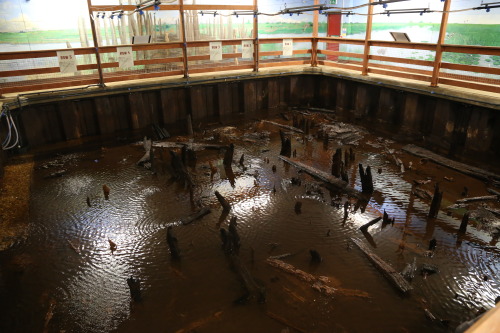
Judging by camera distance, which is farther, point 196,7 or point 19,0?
point 196,7

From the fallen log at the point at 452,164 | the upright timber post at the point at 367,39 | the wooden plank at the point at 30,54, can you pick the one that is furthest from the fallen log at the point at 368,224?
the wooden plank at the point at 30,54

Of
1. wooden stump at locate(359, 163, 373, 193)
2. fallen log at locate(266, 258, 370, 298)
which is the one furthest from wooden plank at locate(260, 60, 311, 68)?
fallen log at locate(266, 258, 370, 298)

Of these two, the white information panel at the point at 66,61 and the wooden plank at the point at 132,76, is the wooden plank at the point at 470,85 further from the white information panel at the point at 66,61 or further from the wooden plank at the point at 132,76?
the white information panel at the point at 66,61

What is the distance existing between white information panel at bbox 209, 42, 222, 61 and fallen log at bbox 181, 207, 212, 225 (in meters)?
6.46

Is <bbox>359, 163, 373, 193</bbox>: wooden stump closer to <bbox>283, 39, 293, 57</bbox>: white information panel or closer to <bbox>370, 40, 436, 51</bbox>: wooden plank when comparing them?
<bbox>370, 40, 436, 51</bbox>: wooden plank

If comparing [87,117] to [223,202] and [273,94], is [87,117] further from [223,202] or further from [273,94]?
[273,94]

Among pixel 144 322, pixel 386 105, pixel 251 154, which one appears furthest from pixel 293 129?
pixel 144 322

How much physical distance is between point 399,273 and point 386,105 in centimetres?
746

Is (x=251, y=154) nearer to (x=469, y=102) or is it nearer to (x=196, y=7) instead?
(x=469, y=102)

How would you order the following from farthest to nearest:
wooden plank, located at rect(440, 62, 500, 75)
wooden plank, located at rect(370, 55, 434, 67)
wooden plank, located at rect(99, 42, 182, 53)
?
wooden plank, located at rect(99, 42, 182, 53) < wooden plank, located at rect(370, 55, 434, 67) < wooden plank, located at rect(440, 62, 500, 75)

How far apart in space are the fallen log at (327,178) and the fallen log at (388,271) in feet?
5.51

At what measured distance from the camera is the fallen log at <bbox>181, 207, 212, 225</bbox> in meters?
5.80

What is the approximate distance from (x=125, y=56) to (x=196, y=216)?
6.11 meters

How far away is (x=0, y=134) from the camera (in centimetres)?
786
